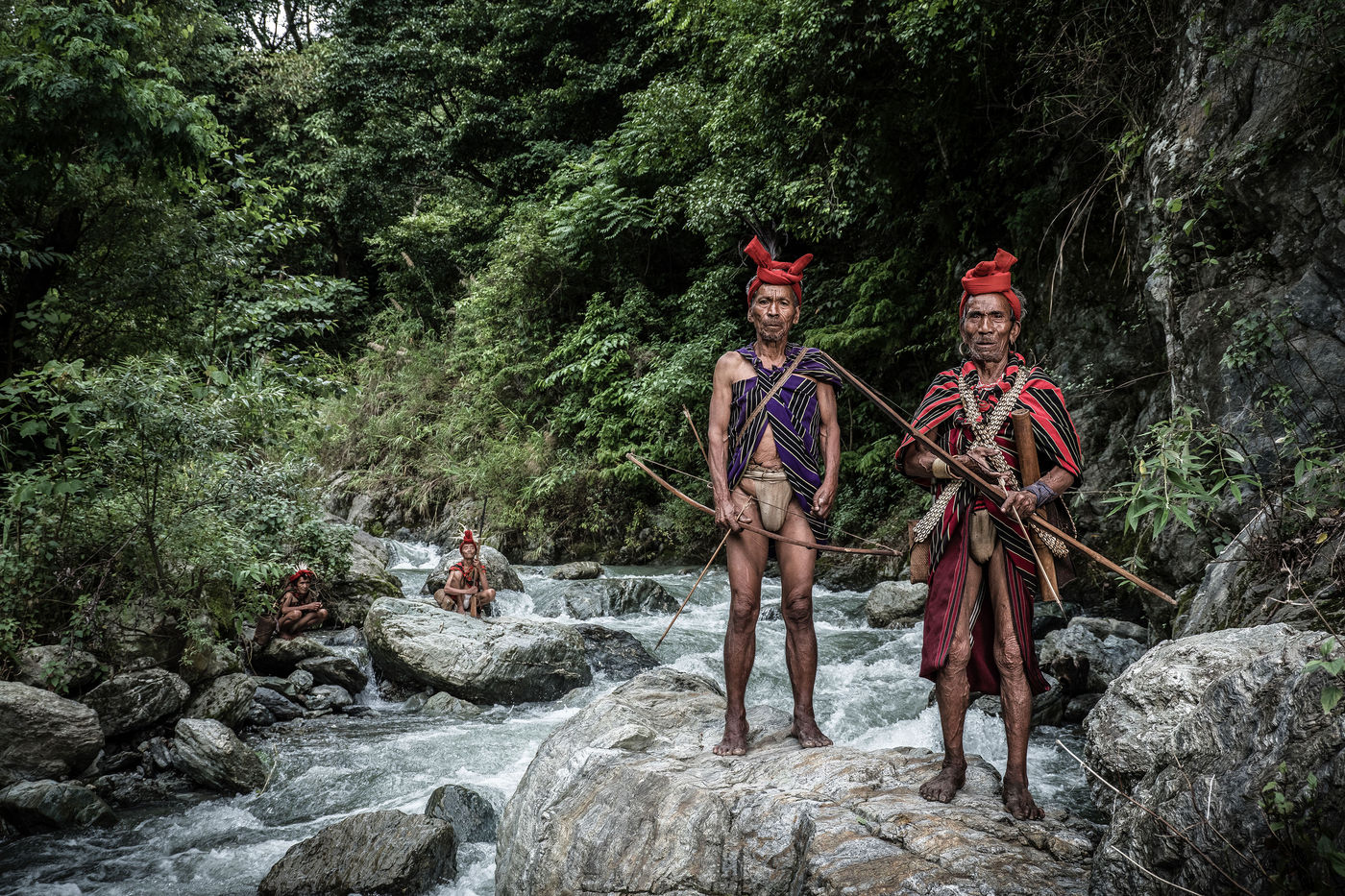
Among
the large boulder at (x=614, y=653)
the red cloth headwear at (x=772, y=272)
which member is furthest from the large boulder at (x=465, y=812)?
the red cloth headwear at (x=772, y=272)

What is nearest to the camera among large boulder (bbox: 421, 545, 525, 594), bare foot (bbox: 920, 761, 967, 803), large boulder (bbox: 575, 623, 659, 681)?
bare foot (bbox: 920, 761, 967, 803)

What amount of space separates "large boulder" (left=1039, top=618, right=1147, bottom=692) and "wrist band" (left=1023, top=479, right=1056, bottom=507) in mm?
4412

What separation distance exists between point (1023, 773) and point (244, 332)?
30.9 ft

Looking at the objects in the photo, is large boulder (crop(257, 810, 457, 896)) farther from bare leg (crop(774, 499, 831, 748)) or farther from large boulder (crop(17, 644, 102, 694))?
large boulder (crop(17, 644, 102, 694))

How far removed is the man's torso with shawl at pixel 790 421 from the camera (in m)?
3.63

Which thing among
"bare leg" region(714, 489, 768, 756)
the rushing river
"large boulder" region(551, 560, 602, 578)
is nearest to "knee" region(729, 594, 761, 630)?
"bare leg" region(714, 489, 768, 756)

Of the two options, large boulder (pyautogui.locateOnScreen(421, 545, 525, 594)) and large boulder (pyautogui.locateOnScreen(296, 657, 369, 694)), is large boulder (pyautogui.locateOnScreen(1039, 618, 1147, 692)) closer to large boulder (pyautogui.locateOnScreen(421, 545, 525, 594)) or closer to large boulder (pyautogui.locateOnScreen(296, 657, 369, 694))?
A: large boulder (pyautogui.locateOnScreen(296, 657, 369, 694))

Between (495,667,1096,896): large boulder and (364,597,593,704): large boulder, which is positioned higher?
(495,667,1096,896): large boulder

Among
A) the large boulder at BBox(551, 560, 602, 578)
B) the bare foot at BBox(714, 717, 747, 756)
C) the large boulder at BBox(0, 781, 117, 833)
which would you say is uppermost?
the bare foot at BBox(714, 717, 747, 756)

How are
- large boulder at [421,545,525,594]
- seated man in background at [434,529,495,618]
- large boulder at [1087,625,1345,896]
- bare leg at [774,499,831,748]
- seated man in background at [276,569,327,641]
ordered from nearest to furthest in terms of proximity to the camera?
large boulder at [1087,625,1345,896], bare leg at [774,499,831,748], seated man in background at [276,569,327,641], seated man in background at [434,529,495,618], large boulder at [421,545,525,594]

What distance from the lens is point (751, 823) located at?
3102mm

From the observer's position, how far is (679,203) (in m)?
15.4

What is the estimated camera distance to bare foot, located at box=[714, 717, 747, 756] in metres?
3.62

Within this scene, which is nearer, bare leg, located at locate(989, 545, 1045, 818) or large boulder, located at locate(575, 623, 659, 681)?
bare leg, located at locate(989, 545, 1045, 818)
